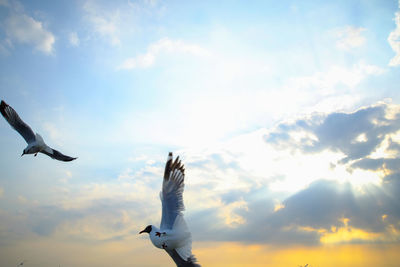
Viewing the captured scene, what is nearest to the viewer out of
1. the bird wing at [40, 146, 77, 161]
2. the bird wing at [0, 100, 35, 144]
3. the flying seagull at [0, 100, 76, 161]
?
the flying seagull at [0, 100, 76, 161]

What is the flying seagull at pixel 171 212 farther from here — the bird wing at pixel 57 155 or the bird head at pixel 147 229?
the bird wing at pixel 57 155

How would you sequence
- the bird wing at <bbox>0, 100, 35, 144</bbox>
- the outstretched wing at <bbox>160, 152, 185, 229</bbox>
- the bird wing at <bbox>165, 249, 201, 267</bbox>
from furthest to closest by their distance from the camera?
the bird wing at <bbox>0, 100, 35, 144</bbox>, the bird wing at <bbox>165, 249, 201, 267</bbox>, the outstretched wing at <bbox>160, 152, 185, 229</bbox>

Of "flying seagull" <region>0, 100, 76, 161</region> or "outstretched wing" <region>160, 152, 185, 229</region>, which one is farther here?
"flying seagull" <region>0, 100, 76, 161</region>

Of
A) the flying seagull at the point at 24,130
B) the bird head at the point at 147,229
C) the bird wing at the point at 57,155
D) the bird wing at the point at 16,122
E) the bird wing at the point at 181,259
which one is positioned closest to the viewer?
the bird head at the point at 147,229

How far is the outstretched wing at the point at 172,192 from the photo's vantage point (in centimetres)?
1897

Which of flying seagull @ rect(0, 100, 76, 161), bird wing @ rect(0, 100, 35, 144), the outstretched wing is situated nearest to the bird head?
the outstretched wing

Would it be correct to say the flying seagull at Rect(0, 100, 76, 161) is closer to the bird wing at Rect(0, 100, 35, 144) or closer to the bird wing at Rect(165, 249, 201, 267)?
the bird wing at Rect(0, 100, 35, 144)

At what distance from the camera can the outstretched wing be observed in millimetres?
18969

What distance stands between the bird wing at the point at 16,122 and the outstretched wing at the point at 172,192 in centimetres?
2106

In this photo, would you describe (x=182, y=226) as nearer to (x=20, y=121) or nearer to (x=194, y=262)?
(x=194, y=262)

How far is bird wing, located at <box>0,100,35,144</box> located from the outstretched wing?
69.1 feet

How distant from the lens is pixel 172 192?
62.3 feet

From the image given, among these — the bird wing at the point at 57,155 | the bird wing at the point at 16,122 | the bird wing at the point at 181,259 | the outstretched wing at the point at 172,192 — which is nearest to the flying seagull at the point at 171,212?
the outstretched wing at the point at 172,192

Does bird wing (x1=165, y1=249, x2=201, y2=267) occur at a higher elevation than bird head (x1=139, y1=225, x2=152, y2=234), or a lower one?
lower
